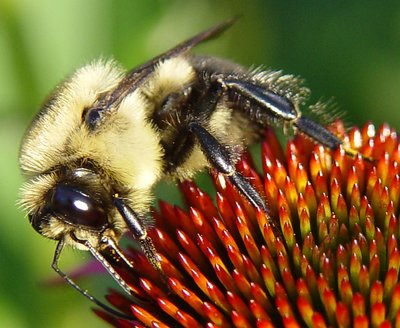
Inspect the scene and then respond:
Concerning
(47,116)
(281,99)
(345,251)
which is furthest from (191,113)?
(345,251)

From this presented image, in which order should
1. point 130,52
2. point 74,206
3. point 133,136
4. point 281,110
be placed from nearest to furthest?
point 74,206 → point 133,136 → point 281,110 → point 130,52

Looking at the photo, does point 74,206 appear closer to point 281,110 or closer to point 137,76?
point 137,76

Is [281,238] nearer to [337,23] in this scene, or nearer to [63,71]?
[63,71]

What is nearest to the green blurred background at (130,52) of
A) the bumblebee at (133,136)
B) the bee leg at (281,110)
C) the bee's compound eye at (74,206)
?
the bumblebee at (133,136)

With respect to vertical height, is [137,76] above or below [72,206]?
above

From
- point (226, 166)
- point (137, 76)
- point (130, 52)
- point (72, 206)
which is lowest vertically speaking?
point (72, 206)

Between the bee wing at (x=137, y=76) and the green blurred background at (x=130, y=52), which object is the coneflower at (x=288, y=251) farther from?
the green blurred background at (x=130, y=52)

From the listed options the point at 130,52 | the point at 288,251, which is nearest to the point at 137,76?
the point at 288,251
